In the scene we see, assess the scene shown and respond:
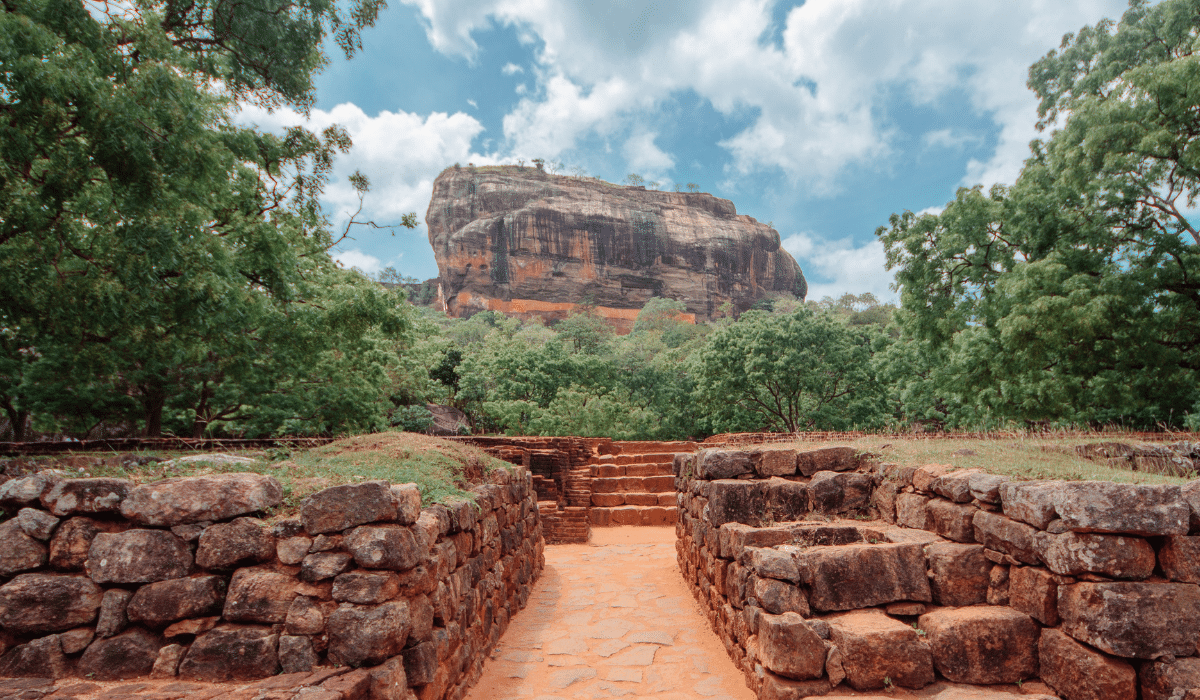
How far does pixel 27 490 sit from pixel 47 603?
0.61 metres

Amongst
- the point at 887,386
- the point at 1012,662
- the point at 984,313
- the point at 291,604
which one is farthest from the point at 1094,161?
the point at 291,604

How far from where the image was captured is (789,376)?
19.6m

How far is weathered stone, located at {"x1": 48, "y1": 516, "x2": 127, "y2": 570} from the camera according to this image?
2840 mm

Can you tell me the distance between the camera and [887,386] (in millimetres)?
20406

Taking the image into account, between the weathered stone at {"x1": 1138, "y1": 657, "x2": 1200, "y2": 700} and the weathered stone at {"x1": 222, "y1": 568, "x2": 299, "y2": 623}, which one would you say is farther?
the weathered stone at {"x1": 222, "y1": 568, "x2": 299, "y2": 623}

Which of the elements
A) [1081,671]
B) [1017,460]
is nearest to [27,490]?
[1081,671]

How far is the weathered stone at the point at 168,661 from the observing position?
2.76 m

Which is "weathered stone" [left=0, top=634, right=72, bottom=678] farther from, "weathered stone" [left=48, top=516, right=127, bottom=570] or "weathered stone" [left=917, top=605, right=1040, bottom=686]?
"weathered stone" [left=917, top=605, right=1040, bottom=686]

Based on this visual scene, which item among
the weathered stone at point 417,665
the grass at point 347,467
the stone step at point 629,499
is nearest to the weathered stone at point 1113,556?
the weathered stone at point 417,665

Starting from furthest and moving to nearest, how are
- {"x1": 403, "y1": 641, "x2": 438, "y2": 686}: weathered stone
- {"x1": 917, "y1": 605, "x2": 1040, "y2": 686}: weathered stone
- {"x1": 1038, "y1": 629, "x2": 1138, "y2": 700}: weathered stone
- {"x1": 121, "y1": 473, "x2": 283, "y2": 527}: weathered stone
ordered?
{"x1": 917, "y1": 605, "x2": 1040, "y2": 686}: weathered stone → {"x1": 403, "y1": 641, "x2": 438, "y2": 686}: weathered stone → {"x1": 121, "y1": 473, "x2": 283, "y2": 527}: weathered stone → {"x1": 1038, "y1": 629, "x2": 1138, "y2": 700}: weathered stone

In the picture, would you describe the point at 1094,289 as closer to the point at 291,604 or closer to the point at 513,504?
the point at 513,504

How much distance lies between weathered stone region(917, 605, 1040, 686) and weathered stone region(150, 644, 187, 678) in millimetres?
4125

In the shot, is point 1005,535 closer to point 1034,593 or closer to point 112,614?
point 1034,593

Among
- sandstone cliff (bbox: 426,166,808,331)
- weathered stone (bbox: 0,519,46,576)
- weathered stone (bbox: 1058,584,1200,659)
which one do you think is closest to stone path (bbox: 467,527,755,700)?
weathered stone (bbox: 1058,584,1200,659)
